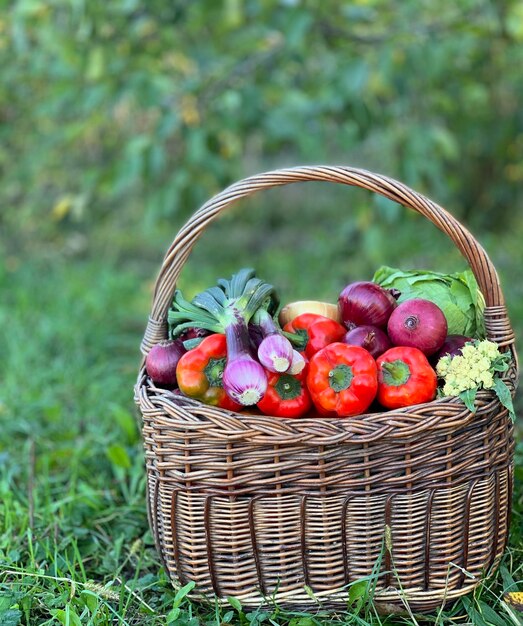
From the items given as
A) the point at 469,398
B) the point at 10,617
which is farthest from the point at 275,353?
the point at 10,617

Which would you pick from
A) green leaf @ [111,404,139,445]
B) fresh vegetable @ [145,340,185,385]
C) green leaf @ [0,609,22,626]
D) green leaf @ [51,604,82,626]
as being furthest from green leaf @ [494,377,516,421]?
green leaf @ [111,404,139,445]

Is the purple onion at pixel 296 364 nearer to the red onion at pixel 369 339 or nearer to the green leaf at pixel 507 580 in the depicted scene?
the red onion at pixel 369 339

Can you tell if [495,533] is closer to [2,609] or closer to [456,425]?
[456,425]

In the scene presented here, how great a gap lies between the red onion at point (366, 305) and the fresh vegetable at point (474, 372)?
0.19 metres

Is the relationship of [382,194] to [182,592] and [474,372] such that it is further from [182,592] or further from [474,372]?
[182,592]

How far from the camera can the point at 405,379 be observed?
5.03 feet

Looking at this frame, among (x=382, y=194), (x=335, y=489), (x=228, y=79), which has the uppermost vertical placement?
(x=382, y=194)

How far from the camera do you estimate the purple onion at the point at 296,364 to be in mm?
1522

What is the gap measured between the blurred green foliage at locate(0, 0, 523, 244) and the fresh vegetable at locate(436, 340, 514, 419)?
2.18 meters

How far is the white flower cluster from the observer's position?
1.51m

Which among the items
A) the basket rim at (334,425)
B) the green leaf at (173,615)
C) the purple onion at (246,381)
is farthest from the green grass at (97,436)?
the purple onion at (246,381)

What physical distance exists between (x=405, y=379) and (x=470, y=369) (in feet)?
0.43

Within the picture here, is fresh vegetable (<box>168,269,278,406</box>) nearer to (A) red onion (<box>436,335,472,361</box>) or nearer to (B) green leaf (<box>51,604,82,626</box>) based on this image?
(A) red onion (<box>436,335,472,361</box>)

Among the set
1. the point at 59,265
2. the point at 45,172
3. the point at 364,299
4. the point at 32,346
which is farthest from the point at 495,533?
the point at 45,172
